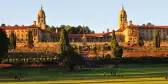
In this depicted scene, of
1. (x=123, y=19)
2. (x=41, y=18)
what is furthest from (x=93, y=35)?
(x=41, y=18)

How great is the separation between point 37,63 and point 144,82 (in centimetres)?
3715

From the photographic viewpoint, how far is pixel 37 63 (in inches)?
3275

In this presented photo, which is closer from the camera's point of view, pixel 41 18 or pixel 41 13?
pixel 41 13

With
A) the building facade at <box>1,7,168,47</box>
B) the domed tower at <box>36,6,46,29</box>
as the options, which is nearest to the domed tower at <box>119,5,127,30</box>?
the building facade at <box>1,7,168,47</box>

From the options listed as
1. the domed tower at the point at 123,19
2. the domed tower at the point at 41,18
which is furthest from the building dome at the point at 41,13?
the domed tower at the point at 123,19

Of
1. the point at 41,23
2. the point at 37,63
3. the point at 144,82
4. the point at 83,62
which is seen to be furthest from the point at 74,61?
the point at 41,23

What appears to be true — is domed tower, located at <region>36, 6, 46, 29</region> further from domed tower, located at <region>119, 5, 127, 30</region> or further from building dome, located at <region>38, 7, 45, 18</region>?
domed tower, located at <region>119, 5, 127, 30</region>

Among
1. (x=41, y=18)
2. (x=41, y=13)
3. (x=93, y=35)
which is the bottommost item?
(x=93, y=35)

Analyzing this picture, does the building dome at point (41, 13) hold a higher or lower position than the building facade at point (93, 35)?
higher

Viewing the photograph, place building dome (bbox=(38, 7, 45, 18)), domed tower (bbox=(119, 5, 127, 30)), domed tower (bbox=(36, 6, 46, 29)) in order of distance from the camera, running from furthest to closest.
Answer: domed tower (bbox=(119, 5, 127, 30)) → domed tower (bbox=(36, 6, 46, 29)) → building dome (bbox=(38, 7, 45, 18))

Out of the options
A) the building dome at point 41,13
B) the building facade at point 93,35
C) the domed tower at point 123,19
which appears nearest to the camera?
the building facade at point 93,35

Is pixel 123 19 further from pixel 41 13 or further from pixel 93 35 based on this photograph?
pixel 41 13

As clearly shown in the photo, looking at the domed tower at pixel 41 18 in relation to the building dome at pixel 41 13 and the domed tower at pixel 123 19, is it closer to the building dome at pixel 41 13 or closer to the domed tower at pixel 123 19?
the building dome at pixel 41 13

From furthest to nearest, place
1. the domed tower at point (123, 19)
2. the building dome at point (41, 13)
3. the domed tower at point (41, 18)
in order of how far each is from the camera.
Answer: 1. the domed tower at point (123, 19)
2. the domed tower at point (41, 18)
3. the building dome at point (41, 13)
